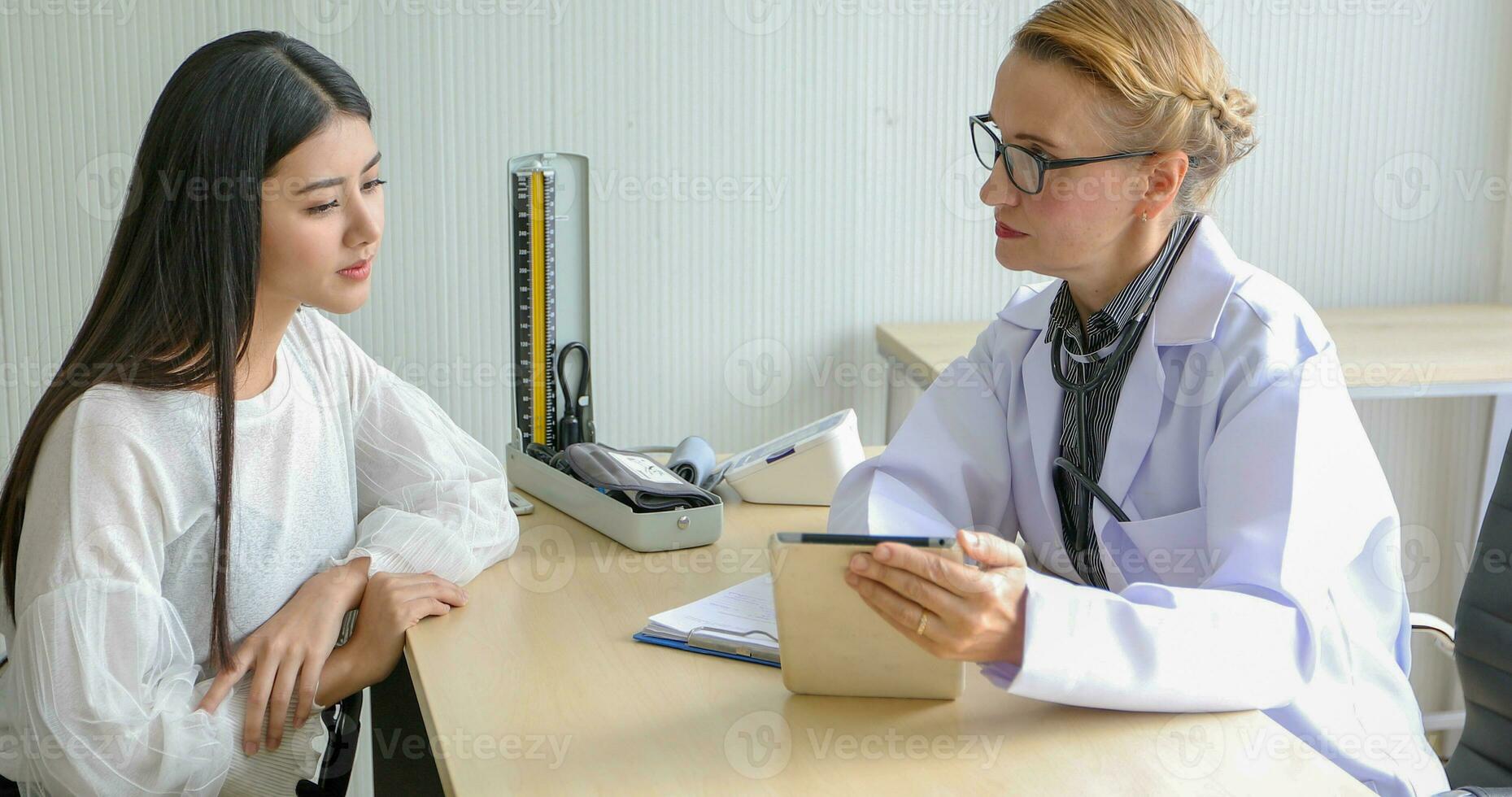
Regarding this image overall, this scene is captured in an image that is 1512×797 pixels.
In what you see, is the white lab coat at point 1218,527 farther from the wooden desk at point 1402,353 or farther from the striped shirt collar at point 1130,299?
the wooden desk at point 1402,353

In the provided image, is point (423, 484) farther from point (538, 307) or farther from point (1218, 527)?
point (1218, 527)

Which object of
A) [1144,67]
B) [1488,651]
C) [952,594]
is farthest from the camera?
[1488,651]

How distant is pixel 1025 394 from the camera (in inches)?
57.6

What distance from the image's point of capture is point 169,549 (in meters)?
1.20

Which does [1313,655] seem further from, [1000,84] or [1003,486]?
[1000,84]

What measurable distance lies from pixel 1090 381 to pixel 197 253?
91cm

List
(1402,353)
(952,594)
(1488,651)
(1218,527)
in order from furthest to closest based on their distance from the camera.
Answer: (1402,353) → (1488,651) → (1218,527) → (952,594)

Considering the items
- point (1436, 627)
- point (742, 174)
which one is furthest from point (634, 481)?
point (742, 174)

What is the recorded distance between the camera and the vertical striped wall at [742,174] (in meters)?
2.38

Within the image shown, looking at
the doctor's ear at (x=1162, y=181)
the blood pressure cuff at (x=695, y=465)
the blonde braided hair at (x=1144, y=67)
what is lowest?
the blood pressure cuff at (x=695, y=465)

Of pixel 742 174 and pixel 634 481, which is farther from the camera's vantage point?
pixel 742 174

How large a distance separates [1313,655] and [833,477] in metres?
0.70

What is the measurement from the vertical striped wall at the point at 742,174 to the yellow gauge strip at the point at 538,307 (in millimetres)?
719

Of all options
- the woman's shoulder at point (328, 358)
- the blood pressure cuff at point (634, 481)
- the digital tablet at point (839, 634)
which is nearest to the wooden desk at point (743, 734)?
the digital tablet at point (839, 634)
